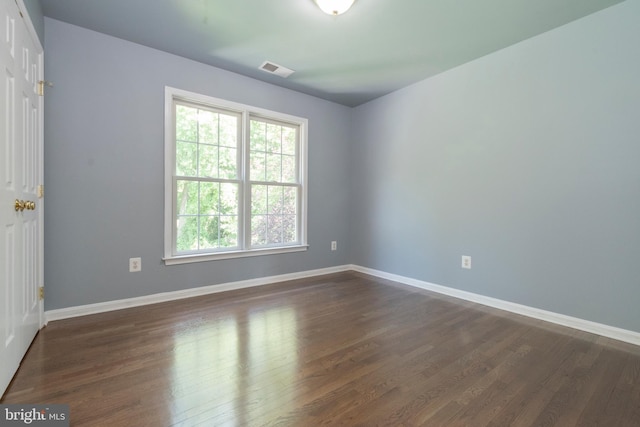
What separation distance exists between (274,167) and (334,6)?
1.99 metres

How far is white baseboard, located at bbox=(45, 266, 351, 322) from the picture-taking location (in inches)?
95.7

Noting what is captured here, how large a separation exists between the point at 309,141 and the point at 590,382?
11.3 ft

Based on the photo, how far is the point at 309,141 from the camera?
13.0 ft

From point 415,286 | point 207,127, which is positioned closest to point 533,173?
point 415,286

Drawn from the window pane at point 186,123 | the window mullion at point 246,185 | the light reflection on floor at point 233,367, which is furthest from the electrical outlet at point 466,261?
the window pane at point 186,123

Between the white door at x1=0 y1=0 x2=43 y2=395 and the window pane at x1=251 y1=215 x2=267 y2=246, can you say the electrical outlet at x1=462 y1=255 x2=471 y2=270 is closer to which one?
the window pane at x1=251 y1=215 x2=267 y2=246

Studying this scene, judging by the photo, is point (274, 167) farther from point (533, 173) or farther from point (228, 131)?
point (533, 173)

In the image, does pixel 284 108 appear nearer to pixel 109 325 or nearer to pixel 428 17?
pixel 428 17

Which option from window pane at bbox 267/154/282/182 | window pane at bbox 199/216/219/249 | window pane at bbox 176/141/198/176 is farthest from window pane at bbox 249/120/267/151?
window pane at bbox 199/216/219/249

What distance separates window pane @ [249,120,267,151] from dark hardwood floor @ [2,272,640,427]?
1914mm

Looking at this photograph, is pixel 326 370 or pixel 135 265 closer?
pixel 326 370

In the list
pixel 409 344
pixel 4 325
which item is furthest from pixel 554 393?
pixel 4 325

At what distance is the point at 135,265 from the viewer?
8.99ft

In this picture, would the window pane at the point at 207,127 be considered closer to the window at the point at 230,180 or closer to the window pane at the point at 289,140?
the window at the point at 230,180
